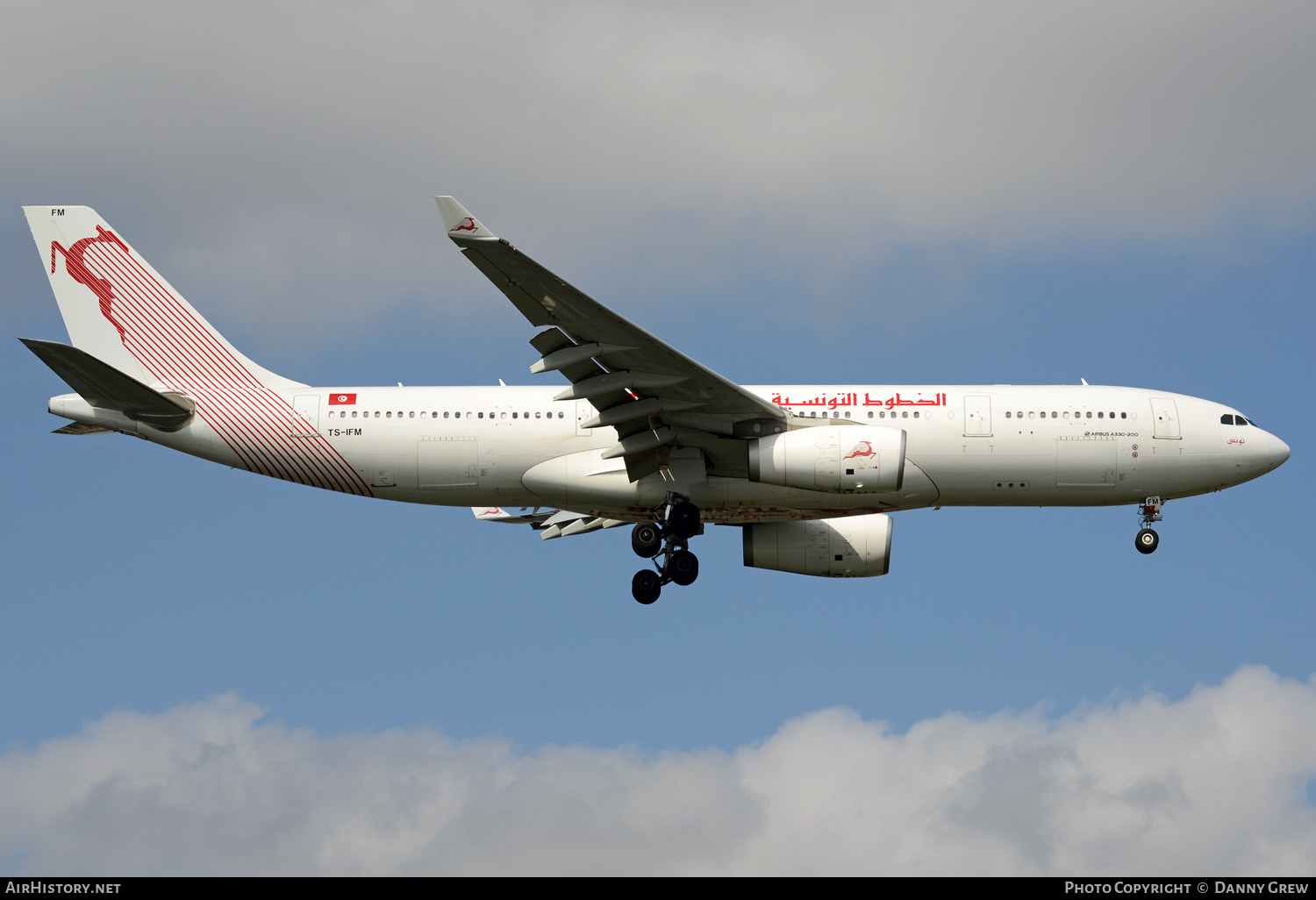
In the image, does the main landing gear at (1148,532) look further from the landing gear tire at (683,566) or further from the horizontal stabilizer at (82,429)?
the horizontal stabilizer at (82,429)

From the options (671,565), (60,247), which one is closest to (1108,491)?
(671,565)

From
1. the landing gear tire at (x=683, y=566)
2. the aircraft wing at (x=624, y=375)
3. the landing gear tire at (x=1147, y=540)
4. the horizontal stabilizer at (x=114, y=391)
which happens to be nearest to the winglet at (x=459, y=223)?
the aircraft wing at (x=624, y=375)

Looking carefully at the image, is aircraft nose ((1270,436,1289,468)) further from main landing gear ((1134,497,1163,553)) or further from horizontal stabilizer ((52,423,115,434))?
horizontal stabilizer ((52,423,115,434))

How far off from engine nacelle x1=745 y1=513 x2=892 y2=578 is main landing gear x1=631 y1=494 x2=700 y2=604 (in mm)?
3152

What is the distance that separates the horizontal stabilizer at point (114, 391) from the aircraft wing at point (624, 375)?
9.19 meters

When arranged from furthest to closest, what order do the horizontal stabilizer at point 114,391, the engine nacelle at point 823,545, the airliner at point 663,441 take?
the engine nacelle at point 823,545 → the airliner at point 663,441 → the horizontal stabilizer at point 114,391

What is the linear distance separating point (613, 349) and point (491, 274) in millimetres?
3371

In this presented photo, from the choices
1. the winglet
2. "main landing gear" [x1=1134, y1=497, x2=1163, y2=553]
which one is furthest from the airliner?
the winglet

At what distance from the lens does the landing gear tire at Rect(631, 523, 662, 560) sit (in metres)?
31.6

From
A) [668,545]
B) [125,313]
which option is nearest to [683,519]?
[668,545]

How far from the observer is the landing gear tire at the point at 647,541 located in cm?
3158
